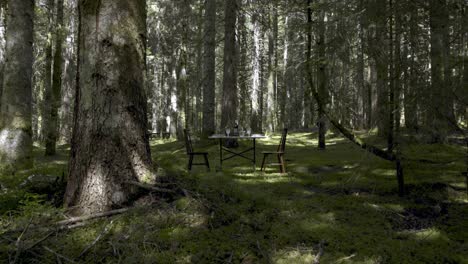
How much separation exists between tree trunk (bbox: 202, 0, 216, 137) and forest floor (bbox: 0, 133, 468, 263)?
8.15 metres

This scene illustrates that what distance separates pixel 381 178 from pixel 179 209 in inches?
202

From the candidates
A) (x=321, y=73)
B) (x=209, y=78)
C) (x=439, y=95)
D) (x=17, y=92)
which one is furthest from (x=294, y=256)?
(x=209, y=78)

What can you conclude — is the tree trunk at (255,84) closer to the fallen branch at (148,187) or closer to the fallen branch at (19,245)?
the fallen branch at (148,187)

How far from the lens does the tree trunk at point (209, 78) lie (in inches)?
559

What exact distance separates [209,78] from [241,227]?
10.8 metres

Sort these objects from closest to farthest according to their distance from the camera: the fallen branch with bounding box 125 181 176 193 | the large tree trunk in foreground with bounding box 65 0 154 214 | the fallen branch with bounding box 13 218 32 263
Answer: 1. the fallen branch with bounding box 13 218 32 263
2. the large tree trunk in foreground with bounding box 65 0 154 214
3. the fallen branch with bounding box 125 181 176 193

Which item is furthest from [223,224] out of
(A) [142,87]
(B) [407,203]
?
(B) [407,203]

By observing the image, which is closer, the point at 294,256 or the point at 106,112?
the point at 294,256

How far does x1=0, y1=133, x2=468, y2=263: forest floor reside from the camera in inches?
138

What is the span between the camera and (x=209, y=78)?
14406 millimetres

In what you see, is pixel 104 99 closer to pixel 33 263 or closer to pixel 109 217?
pixel 109 217

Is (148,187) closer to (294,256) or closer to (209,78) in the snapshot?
(294,256)

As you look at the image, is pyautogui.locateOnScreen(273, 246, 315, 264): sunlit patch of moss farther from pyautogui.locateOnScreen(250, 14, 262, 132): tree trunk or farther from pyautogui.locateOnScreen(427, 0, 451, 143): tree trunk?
pyautogui.locateOnScreen(250, 14, 262, 132): tree trunk

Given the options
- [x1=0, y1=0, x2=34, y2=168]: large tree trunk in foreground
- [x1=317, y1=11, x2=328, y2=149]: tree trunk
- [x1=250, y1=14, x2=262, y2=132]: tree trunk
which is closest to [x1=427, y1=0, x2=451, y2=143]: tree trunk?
[x1=317, y1=11, x2=328, y2=149]: tree trunk
